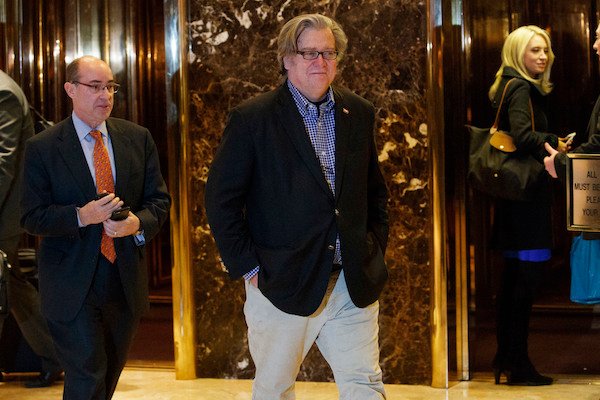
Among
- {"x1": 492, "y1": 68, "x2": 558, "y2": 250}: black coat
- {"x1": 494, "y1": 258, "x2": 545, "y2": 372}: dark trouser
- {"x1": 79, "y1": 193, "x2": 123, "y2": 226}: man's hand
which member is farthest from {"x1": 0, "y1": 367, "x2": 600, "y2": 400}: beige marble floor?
{"x1": 79, "y1": 193, "x2": 123, "y2": 226}: man's hand

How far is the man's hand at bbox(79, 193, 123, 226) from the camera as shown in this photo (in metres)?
3.96

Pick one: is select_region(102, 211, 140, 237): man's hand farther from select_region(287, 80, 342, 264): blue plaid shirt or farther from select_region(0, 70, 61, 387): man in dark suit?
select_region(0, 70, 61, 387): man in dark suit

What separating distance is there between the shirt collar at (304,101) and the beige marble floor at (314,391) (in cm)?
202

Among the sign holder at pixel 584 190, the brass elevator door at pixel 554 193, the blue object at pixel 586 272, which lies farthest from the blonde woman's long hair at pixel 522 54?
the blue object at pixel 586 272

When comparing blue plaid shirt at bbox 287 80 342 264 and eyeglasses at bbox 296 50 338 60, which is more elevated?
eyeglasses at bbox 296 50 338 60

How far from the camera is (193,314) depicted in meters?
5.66

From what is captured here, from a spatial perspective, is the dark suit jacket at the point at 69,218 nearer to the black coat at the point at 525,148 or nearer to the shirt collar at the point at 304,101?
the shirt collar at the point at 304,101

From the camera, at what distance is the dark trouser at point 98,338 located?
402cm

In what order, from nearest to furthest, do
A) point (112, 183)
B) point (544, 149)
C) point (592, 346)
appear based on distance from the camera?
1. point (112, 183)
2. point (544, 149)
3. point (592, 346)

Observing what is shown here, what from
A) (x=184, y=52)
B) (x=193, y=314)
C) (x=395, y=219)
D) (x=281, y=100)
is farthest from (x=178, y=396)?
(x=281, y=100)

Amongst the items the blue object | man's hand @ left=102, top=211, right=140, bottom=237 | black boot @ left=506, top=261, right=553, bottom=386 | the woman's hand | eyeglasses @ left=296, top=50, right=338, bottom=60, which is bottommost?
black boot @ left=506, top=261, right=553, bottom=386

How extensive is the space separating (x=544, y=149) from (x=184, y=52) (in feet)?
6.52

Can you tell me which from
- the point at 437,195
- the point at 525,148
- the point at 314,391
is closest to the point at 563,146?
the point at 525,148

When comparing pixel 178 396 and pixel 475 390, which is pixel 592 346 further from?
pixel 178 396
